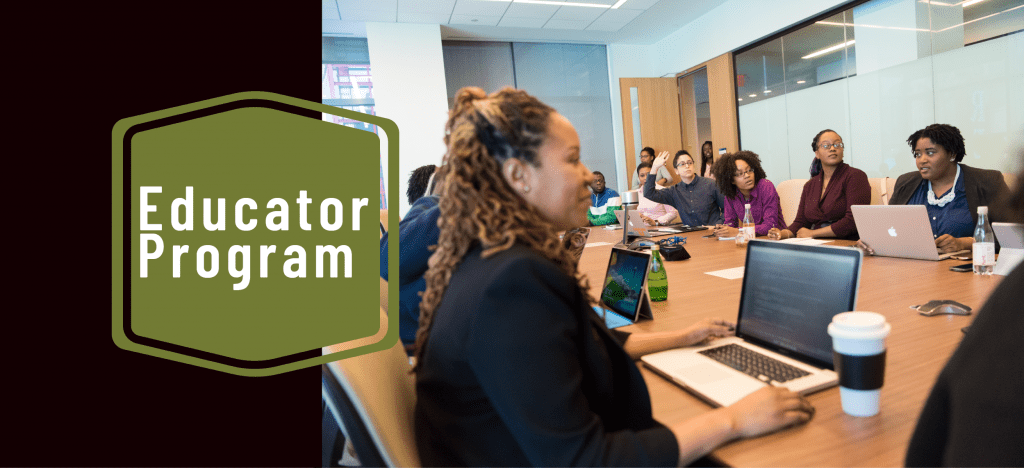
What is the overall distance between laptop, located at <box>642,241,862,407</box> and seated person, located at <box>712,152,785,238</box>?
251cm

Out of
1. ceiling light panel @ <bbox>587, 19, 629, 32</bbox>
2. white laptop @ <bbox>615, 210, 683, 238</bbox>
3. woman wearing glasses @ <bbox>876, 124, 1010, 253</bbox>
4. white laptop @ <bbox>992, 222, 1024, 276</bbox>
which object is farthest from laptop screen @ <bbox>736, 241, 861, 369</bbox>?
ceiling light panel @ <bbox>587, 19, 629, 32</bbox>

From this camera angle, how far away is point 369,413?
33.8 inches

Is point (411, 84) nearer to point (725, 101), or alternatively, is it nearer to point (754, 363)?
point (725, 101)

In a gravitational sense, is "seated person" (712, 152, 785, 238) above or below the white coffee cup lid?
above

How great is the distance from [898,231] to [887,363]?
1295 mm

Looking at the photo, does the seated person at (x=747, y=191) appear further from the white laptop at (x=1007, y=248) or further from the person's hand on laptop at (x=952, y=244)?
the white laptop at (x=1007, y=248)

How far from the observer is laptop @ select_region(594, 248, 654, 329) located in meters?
1.51

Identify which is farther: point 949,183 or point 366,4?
point 366,4

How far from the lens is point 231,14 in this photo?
0.95 metres

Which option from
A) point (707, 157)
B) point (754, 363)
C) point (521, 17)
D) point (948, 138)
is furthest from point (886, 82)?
point (754, 363)

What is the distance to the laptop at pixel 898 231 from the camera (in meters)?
2.01

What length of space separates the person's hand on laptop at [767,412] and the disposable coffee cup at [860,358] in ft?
0.22

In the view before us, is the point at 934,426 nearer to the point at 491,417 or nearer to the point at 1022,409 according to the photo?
the point at 1022,409

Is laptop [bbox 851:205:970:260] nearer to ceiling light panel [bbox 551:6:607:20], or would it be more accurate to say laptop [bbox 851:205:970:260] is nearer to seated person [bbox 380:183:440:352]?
seated person [bbox 380:183:440:352]
